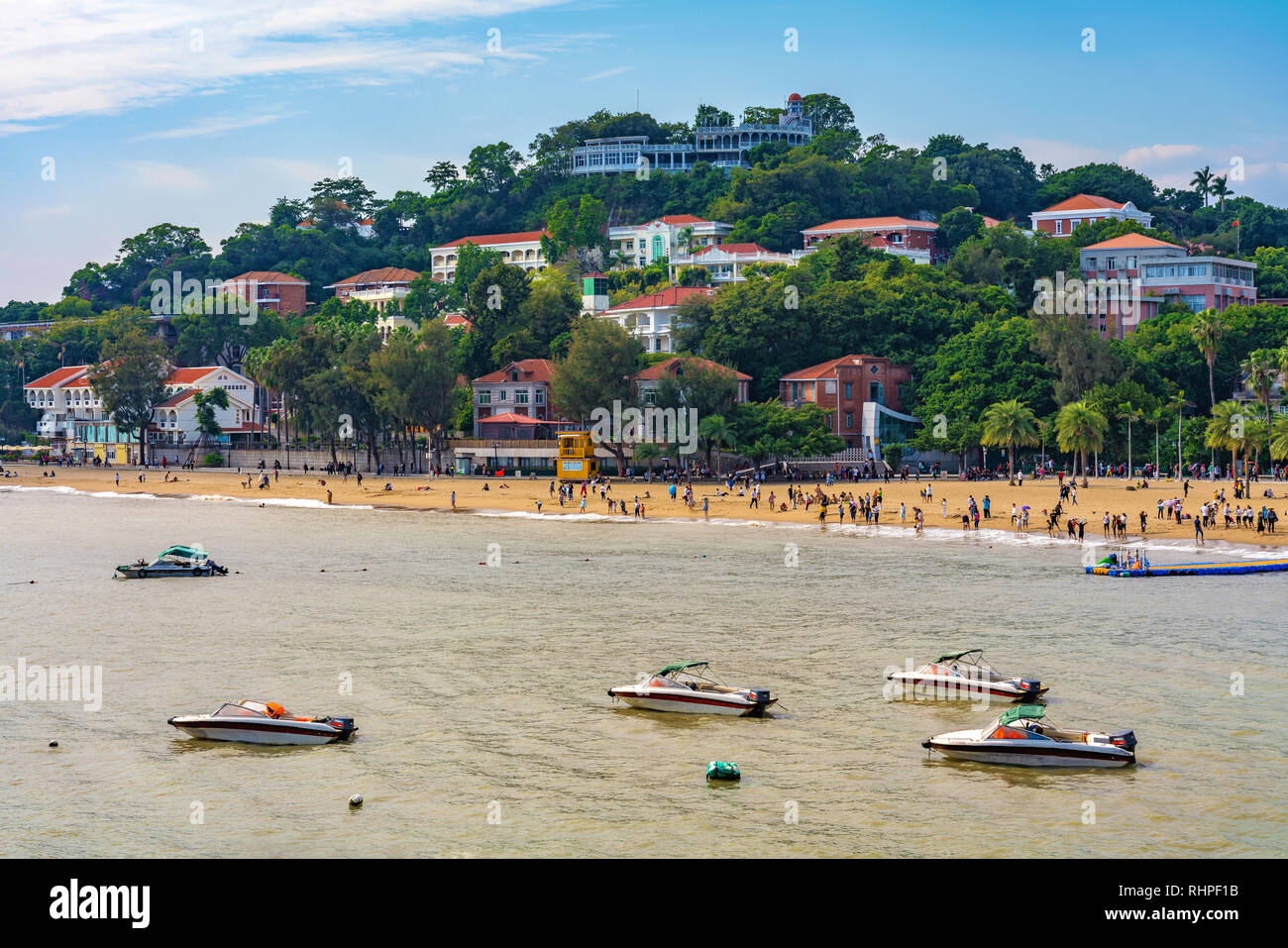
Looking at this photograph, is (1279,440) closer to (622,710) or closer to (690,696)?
(690,696)

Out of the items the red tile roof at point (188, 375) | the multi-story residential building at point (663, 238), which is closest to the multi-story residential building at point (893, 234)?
the multi-story residential building at point (663, 238)

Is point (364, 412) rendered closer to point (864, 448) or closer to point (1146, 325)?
point (864, 448)

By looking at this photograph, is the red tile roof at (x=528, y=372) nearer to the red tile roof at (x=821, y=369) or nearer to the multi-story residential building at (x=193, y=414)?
the red tile roof at (x=821, y=369)

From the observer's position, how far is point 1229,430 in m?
84.9

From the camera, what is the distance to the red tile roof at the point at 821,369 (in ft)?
365

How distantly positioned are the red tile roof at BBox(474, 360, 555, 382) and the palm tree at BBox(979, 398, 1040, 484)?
41.4 metres

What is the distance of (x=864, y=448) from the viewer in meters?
108

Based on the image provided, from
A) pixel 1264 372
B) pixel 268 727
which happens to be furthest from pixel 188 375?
pixel 268 727

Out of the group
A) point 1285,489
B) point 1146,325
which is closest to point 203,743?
point 1285,489

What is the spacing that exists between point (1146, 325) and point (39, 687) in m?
104

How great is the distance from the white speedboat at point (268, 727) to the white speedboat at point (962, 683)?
44.4 feet

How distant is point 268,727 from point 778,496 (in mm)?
61747

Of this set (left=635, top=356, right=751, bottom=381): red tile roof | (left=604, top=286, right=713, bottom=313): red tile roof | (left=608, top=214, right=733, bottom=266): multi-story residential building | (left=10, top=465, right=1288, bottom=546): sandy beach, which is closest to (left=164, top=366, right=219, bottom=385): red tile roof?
(left=10, top=465, right=1288, bottom=546): sandy beach

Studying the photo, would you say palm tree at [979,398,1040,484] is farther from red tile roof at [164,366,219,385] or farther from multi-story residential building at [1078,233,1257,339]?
red tile roof at [164,366,219,385]
